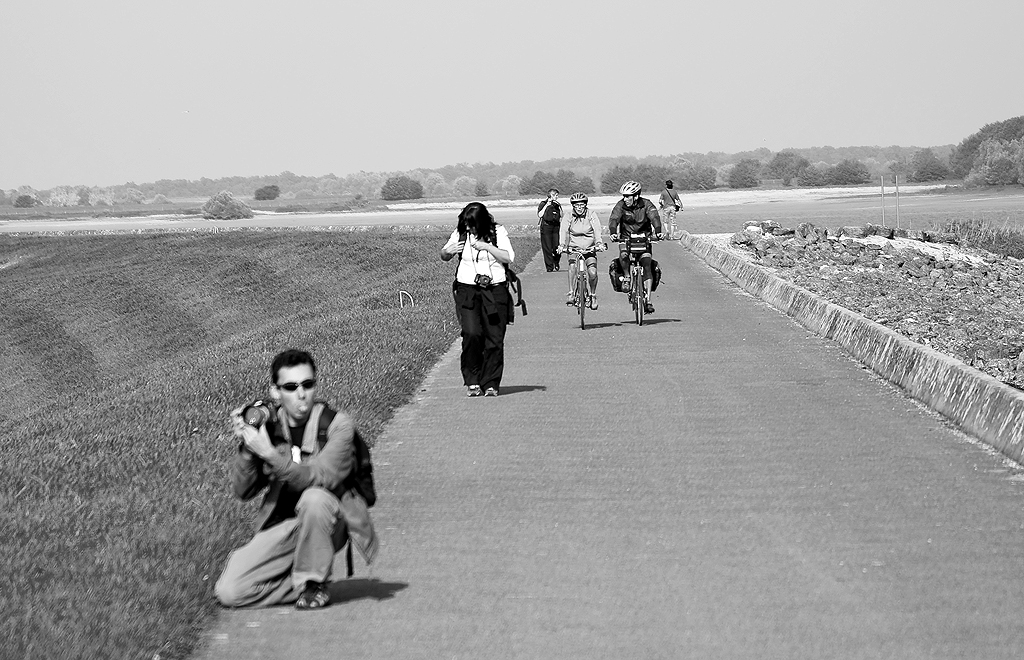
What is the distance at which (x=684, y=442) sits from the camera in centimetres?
1079

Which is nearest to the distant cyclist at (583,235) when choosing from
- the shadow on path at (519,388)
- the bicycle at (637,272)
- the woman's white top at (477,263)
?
the bicycle at (637,272)

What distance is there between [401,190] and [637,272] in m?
127

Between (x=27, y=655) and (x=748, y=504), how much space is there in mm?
4337

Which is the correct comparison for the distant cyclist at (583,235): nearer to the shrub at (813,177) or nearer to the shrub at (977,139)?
the shrub at (813,177)

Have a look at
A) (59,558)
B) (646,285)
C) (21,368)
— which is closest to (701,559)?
(59,558)

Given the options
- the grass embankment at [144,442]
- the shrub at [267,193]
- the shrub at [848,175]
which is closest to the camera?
the grass embankment at [144,442]

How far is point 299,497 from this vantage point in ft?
21.8

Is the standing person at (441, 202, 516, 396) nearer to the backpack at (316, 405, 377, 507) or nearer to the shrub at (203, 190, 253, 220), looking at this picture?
the backpack at (316, 405, 377, 507)

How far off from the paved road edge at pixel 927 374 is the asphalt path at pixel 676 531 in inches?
9.3

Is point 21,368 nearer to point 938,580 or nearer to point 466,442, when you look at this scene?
point 466,442

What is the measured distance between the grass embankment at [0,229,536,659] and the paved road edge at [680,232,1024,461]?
4.42 meters

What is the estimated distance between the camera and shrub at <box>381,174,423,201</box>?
14443 centimetres

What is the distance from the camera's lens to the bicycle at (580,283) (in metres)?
18.8

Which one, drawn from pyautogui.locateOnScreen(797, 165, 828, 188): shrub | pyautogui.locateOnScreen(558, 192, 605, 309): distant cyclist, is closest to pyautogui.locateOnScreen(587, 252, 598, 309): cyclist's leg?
pyautogui.locateOnScreen(558, 192, 605, 309): distant cyclist
